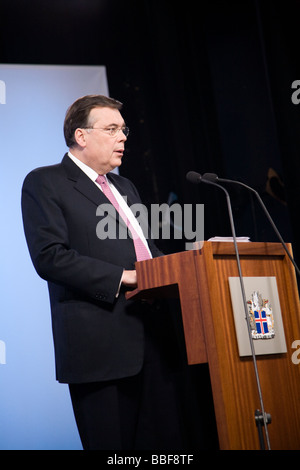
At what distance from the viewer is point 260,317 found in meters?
2.39

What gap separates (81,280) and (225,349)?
2.05ft

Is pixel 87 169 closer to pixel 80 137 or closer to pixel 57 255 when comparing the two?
pixel 80 137

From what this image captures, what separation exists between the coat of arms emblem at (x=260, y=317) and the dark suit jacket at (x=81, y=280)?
474 mm

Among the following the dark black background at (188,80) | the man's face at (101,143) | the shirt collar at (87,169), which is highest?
the dark black background at (188,80)

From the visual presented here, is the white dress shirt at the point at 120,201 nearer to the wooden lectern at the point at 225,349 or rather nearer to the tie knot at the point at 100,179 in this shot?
the tie knot at the point at 100,179

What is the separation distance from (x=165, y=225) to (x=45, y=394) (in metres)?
1.49

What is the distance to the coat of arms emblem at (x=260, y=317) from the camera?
2.37 meters

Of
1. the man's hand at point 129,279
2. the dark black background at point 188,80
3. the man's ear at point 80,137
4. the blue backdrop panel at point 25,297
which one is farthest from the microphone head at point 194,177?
the dark black background at point 188,80

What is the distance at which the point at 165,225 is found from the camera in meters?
4.51

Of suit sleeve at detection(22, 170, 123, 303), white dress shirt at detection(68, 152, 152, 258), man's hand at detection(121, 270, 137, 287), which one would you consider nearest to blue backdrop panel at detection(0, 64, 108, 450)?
white dress shirt at detection(68, 152, 152, 258)

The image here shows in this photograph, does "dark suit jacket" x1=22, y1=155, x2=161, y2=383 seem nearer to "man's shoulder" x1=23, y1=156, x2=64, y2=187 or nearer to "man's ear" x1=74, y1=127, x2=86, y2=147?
"man's shoulder" x1=23, y1=156, x2=64, y2=187

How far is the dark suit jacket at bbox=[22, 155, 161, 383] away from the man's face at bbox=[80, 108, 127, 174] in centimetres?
20

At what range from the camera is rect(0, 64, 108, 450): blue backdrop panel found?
3.61 meters

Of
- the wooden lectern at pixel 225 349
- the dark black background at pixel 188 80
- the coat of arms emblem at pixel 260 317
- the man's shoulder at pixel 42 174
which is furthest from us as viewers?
the dark black background at pixel 188 80
